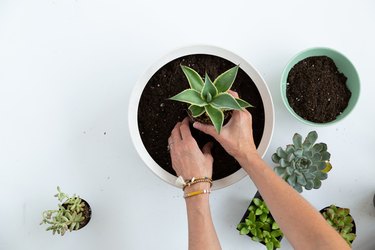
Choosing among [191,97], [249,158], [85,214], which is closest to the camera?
[191,97]

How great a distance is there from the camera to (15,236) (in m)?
1.02

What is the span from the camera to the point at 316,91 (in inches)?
38.9

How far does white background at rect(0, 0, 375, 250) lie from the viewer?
1.02m

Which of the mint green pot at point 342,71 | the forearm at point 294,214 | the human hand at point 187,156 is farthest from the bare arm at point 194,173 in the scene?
the mint green pot at point 342,71

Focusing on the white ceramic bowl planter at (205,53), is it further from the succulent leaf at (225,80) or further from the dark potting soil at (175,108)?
the succulent leaf at (225,80)

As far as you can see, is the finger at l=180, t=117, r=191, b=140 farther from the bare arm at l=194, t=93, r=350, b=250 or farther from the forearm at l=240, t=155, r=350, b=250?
the forearm at l=240, t=155, r=350, b=250

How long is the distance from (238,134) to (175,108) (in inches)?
6.5

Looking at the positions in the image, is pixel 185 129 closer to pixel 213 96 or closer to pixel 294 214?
pixel 213 96

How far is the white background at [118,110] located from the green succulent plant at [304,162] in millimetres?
109

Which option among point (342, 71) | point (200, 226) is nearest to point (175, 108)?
point (200, 226)

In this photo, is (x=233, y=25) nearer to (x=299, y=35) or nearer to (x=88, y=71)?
(x=299, y=35)

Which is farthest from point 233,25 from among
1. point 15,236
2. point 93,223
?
point 15,236

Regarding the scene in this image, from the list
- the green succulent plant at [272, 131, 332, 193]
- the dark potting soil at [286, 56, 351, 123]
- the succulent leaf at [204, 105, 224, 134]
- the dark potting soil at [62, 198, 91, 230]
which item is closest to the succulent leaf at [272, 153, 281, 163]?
the green succulent plant at [272, 131, 332, 193]

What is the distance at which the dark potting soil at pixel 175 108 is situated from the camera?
0.93 meters
